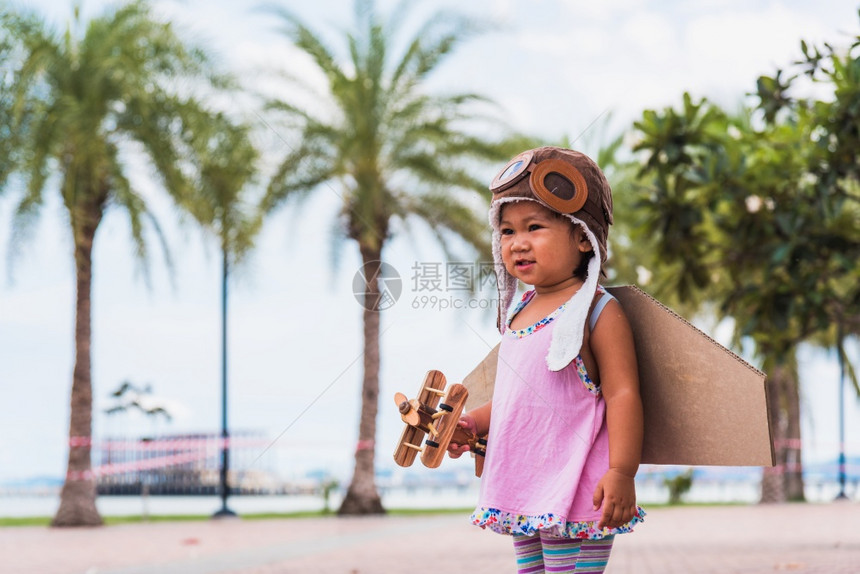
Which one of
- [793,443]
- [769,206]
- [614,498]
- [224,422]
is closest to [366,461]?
[224,422]

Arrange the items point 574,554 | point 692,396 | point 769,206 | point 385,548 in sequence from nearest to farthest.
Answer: point 574,554 → point 692,396 → point 769,206 → point 385,548

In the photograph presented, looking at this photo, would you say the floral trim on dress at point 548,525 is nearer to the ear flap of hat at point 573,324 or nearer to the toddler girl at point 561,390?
the toddler girl at point 561,390

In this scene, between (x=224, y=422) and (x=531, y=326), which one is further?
(x=224, y=422)

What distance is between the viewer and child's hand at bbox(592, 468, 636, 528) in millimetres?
2609

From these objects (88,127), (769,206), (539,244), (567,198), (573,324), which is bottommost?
(573,324)

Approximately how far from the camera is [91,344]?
53.3ft

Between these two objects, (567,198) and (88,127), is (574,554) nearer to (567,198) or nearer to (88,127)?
(567,198)

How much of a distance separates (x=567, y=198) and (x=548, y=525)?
2.81 feet

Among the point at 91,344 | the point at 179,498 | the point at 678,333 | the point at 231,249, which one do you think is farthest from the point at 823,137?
the point at 179,498

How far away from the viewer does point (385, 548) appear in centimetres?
1067

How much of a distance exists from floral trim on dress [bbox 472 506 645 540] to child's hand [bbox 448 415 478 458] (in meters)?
0.23

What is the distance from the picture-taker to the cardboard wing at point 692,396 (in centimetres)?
277

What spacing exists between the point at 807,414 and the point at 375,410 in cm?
1346

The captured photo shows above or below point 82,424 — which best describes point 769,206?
above
